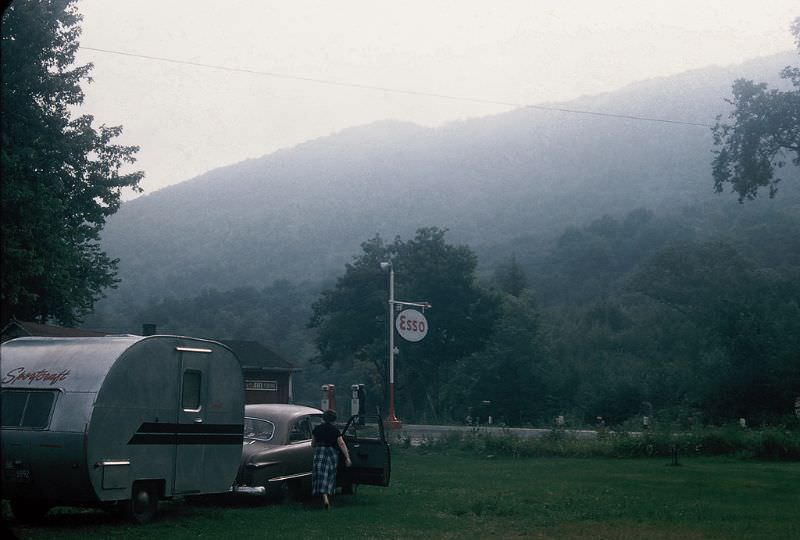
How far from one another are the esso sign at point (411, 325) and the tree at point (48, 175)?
13.5 meters

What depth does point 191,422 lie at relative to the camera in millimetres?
13844

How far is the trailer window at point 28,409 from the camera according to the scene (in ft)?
40.4

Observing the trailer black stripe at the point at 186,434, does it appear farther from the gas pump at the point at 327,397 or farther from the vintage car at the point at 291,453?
the gas pump at the point at 327,397

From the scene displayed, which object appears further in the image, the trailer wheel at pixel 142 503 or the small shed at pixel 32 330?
the small shed at pixel 32 330

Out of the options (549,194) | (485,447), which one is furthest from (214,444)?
(549,194)

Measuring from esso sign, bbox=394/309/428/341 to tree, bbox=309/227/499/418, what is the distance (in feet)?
82.0

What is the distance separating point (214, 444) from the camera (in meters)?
14.3

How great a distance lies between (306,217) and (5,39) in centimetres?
13948

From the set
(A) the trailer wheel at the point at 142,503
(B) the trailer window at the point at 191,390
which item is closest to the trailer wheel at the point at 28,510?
(A) the trailer wheel at the point at 142,503

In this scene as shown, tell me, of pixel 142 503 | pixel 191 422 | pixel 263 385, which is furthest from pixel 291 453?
pixel 263 385

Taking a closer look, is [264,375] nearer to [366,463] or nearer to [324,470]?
[366,463]

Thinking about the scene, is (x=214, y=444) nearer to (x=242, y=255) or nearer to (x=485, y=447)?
(x=485, y=447)

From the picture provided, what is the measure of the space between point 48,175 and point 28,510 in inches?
717

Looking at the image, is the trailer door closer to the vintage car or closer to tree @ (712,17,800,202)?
the vintage car
